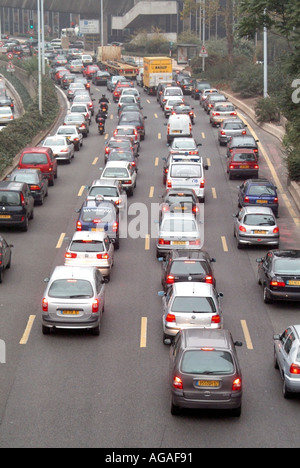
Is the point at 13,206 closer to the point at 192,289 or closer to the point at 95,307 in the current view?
the point at 95,307

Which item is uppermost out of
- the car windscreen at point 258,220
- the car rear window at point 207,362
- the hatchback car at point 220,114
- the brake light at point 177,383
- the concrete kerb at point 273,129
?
the car rear window at point 207,362

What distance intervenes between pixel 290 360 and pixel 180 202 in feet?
48.6

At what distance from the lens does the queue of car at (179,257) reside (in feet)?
51.5

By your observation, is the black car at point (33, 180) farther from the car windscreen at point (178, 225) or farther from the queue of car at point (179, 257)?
the car windscreen at point (178, 225)

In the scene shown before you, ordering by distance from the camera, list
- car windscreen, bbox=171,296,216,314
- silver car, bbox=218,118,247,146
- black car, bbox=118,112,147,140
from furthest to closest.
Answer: black car, bbox=118,112,147,140 → silver car, bbox=218,118,247,146 → car windscreen, bbox=171,296,216,314

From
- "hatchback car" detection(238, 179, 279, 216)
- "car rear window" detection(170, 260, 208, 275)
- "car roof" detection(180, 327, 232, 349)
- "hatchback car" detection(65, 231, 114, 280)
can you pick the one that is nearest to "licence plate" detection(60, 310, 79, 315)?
"car rear window" detection(170, 260, 208, 275)

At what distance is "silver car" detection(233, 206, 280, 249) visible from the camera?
93.1 ft

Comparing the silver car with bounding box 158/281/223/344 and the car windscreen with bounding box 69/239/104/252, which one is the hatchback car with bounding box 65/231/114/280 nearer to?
the car windscreen with bounding box 69/239/104/252

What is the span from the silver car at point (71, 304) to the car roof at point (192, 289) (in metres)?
1.90

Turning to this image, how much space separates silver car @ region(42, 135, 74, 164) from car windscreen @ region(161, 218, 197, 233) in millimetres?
16972

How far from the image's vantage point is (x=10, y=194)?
3019cm

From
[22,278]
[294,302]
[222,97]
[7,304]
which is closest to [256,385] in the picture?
[294,302]

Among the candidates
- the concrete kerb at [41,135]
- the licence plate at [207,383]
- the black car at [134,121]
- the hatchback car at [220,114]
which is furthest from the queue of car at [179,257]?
the hatchback car at [220,114]

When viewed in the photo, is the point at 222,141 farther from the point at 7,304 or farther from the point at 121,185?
the point at 7,304
